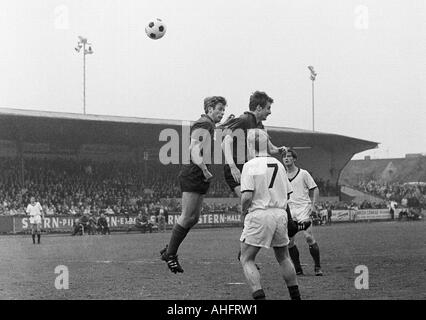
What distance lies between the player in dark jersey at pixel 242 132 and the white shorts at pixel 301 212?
212 cm

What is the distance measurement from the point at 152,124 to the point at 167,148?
310 inches

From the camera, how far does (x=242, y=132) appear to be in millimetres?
8758

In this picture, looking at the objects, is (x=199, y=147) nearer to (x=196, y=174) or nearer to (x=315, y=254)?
(x=196, y=174)

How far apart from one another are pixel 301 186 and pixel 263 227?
186 inches

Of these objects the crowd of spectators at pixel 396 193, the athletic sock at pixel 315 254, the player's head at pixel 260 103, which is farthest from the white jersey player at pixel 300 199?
the crowd of spectators at pixel 396 193

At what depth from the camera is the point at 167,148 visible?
50344mm

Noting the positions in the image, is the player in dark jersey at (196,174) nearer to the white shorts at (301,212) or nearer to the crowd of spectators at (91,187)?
the white shorts at (301,212)

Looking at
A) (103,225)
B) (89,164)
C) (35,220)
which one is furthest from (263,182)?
(89,164)

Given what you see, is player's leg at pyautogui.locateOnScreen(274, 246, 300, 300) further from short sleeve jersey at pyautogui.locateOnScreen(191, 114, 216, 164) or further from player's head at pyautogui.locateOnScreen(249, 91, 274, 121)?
short sleeve jersey at pyautogui.locateOnScreen(191, 114, 216, 164)

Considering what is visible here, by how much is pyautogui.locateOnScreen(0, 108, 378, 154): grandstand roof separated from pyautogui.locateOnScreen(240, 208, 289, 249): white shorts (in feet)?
103

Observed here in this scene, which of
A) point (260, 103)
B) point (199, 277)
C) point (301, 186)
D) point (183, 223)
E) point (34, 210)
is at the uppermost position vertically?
point (260, 103)

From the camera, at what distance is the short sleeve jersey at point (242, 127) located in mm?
8391

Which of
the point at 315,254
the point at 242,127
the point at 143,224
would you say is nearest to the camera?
the point at 242,127

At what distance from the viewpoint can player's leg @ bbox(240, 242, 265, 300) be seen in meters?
6.99
